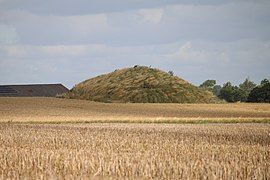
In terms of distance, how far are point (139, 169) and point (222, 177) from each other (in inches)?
70.0

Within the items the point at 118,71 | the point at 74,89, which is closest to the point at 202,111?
the point at 118,71

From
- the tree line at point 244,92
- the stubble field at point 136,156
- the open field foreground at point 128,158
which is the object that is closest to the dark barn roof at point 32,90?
the tree line at point 244,92

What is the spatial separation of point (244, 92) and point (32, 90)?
30.2 m

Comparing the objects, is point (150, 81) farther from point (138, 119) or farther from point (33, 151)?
point (33, 151)

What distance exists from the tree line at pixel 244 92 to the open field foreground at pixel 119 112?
547 inches

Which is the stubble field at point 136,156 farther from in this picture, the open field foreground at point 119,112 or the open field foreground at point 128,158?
the open field foreground at point 119,112

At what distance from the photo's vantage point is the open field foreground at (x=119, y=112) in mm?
31906

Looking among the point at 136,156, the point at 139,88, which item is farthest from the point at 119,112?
the point at 136,156

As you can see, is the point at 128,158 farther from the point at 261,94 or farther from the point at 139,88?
the point at 261,94

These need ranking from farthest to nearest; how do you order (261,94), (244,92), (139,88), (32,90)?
(244,92) < (32,90) < (261,94) < (139,88)

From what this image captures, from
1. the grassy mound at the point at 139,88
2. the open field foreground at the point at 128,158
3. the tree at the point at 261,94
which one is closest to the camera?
the open field foreground at the point at 128,158

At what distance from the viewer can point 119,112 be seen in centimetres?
3788

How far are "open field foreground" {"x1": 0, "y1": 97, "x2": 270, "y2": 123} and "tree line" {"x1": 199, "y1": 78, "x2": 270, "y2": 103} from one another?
1390cm

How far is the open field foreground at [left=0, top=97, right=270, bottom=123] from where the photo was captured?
31.9 m
